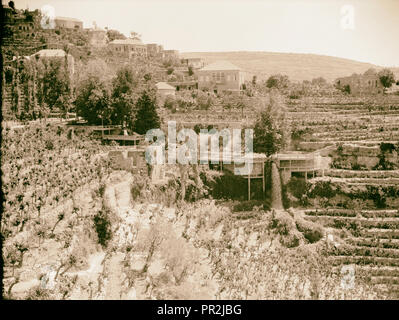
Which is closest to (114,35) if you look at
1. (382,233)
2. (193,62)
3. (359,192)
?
(193,62)

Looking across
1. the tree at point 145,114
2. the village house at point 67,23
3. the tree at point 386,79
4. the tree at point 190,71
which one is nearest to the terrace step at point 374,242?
the tree at point 145,114

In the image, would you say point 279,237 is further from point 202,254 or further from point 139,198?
point 139,198

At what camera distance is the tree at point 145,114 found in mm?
19812

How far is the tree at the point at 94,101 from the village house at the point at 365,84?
1715cm

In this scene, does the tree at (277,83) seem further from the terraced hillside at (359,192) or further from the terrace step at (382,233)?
the terrace step at (382,233)

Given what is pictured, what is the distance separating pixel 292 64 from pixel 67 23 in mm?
21235

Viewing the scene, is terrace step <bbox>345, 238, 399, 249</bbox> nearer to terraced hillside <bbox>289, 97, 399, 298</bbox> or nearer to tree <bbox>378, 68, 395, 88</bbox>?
terraced hillside <bbox>289, 97, 399, 298</bbox>

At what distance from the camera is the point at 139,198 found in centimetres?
1705

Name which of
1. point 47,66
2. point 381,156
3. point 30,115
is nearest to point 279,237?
point 381,156

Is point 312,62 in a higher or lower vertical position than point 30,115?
higher

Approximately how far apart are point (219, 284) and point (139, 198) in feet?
15.7

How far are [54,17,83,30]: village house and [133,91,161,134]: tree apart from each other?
21.7 m

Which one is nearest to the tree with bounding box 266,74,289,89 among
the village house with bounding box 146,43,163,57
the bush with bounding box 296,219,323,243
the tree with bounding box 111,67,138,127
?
the village house with bounding box 146,43,163,57

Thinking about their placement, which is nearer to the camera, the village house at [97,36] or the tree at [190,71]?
the tree at [190,71]
